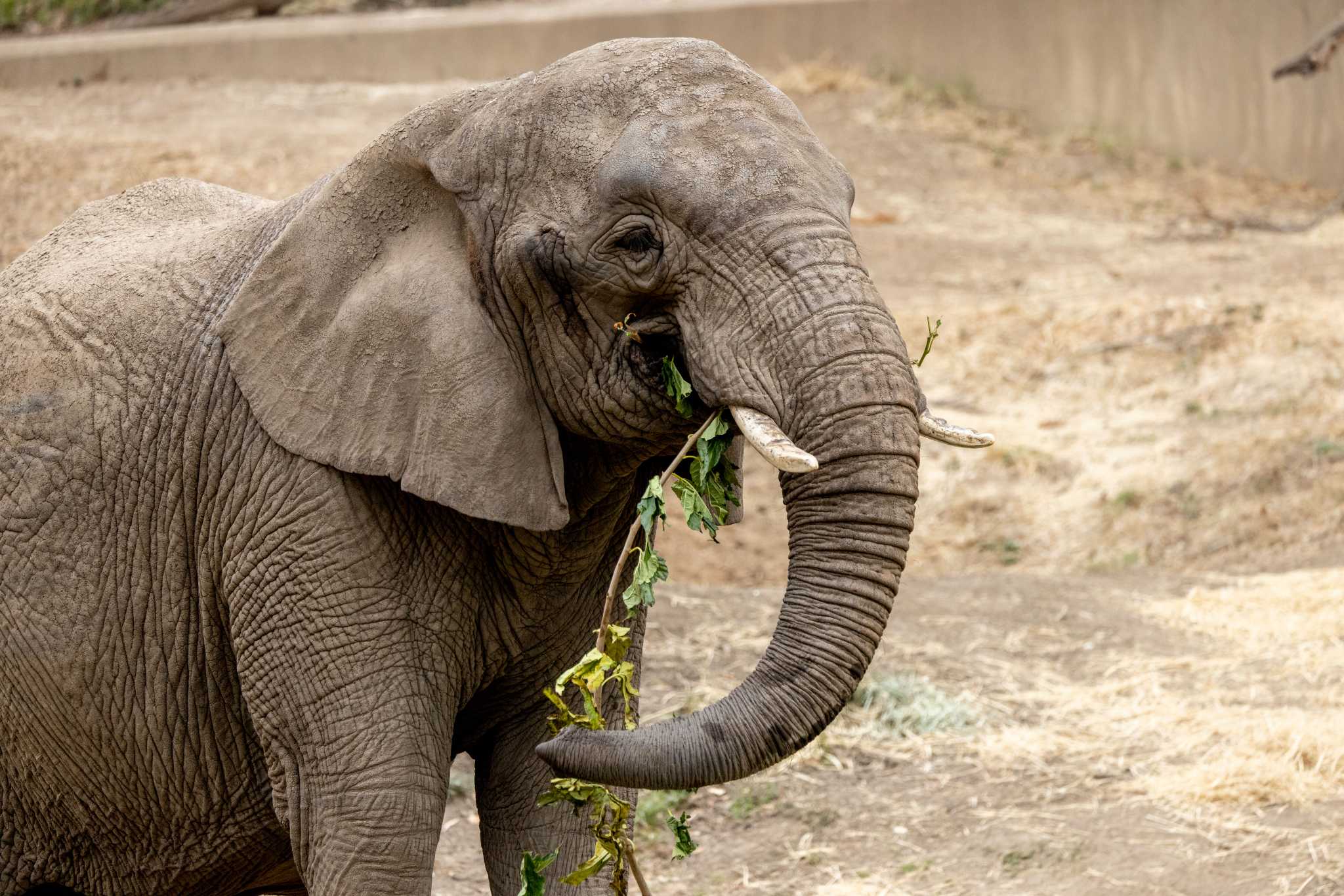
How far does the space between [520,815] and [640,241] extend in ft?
5.00

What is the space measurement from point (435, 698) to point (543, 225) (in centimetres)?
104

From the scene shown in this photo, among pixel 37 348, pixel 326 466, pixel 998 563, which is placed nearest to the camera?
pixel 326 466

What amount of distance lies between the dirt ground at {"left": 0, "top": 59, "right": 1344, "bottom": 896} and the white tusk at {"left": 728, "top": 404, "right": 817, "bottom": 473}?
2.84 meters

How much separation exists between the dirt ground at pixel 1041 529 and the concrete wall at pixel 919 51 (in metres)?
0.38

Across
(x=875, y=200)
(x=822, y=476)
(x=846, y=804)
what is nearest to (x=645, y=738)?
(x=822, y=476)

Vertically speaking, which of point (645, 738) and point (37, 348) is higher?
point (37, 348)

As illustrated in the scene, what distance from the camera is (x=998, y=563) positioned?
973 cm

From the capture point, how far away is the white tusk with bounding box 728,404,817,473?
2934mm

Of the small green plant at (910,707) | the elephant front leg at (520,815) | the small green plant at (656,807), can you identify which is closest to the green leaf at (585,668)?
the elephant front leg at (520,815)

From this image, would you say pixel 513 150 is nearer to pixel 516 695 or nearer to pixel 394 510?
pixel 394 510

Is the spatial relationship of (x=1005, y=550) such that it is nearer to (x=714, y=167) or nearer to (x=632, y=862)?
(x=632, y=862)

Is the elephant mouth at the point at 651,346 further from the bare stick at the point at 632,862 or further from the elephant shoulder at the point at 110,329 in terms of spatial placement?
the elephant shoulder at the point at 110,329

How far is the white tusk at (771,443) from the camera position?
2.93 metres

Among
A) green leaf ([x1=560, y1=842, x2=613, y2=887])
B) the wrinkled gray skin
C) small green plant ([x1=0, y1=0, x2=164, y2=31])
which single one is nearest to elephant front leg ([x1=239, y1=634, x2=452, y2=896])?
the wrinkled gray skin
